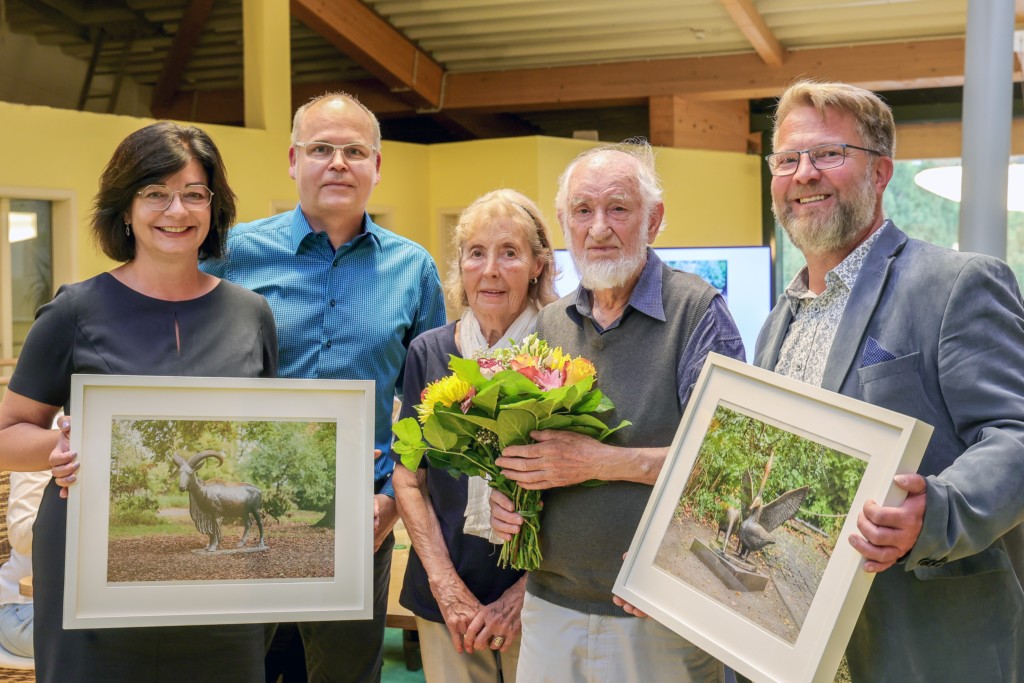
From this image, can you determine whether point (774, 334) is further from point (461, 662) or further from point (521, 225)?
point (461, 662)

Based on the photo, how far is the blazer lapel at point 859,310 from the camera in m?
1.73

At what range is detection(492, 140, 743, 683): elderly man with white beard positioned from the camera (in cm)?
202

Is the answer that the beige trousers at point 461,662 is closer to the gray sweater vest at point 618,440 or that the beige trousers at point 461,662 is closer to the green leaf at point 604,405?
the gray sweater vest at point 618,440

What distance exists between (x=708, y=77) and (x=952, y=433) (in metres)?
9.26

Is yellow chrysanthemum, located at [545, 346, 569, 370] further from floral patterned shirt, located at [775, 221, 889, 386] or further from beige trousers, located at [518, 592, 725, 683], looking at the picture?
beige trousers, located at [518, 592, 725, 683]

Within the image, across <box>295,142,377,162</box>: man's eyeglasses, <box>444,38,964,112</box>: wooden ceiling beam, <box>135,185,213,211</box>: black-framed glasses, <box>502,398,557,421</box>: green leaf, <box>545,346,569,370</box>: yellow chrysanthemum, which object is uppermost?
<box>444,38,964,112</box>: wooden ceiling beam

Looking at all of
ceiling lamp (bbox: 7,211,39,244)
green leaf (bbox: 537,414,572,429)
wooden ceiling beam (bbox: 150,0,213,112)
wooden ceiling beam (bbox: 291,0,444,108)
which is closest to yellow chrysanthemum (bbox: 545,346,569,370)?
green leaf (bbox: 537,414,572,429)

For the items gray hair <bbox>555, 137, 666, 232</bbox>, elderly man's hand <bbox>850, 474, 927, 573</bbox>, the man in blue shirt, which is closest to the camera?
elderly man's hand <bbox>850, 474, 927, 573</bbox>

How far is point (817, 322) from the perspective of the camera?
191cm

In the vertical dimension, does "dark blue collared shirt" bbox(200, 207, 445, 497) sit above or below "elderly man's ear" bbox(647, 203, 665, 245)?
below

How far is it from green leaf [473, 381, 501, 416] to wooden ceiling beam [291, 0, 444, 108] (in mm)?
8322

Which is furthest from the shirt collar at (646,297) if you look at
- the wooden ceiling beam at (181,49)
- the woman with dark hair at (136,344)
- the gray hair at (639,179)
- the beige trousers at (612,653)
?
the wooden ceiling beam at (181,49)

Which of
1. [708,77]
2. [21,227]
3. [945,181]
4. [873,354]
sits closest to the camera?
[873,354]

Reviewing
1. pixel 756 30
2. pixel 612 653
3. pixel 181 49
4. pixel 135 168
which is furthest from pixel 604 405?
pixel 181 49
